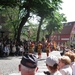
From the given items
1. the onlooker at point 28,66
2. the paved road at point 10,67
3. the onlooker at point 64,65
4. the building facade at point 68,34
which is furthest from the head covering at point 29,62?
the building facade at point 68,34

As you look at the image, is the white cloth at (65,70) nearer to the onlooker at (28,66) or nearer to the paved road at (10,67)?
the onlooker at (28,66)

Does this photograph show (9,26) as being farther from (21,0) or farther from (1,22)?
(21,0)

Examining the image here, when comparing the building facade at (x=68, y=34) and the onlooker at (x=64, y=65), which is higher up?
the onlooker at (x=64, y=65)

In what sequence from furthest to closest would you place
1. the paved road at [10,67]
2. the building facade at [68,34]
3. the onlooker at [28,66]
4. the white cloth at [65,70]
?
the building facade at [68,34] < the paved road at [10,67] < the white cloth at [65,70] < the onlooker at [28,66]

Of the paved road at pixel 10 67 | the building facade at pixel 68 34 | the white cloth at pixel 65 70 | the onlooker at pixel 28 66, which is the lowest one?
the building facade at pixel 68 34

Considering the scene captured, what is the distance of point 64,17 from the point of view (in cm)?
6069

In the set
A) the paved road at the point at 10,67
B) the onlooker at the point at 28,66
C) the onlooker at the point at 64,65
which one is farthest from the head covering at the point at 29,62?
the paved road at the point at 10,67

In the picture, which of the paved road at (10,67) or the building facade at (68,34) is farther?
the building facade at (68,34)

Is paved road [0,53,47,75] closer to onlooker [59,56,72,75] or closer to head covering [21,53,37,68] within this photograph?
onlooker [59,56,72,75]

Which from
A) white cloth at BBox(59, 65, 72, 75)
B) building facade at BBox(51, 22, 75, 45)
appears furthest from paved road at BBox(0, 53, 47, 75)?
building facade at BBox(51, 22, 75, 45)

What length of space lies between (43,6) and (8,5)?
428cm

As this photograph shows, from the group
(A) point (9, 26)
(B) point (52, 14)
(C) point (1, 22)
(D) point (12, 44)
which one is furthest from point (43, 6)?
(C) point (1, 22)

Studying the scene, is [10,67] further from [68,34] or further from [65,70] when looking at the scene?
[68,34]

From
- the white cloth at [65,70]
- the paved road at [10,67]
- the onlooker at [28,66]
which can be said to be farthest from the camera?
the paved road at [10,67]
